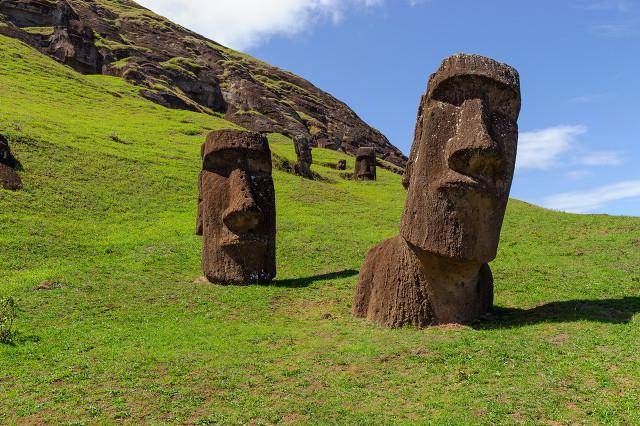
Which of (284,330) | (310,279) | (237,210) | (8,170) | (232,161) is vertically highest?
(232,161)

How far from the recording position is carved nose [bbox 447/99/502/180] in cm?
1004

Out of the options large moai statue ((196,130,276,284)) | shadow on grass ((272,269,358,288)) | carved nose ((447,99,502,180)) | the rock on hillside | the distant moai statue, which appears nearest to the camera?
carved nose ((447,99,502,180))

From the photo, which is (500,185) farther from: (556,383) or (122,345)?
(122,345)

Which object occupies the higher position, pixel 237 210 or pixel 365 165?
pixel 365 165

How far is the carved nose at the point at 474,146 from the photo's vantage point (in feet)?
32.9

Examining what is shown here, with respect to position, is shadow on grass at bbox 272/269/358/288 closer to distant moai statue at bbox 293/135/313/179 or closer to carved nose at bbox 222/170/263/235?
carved nose at bbox 222/170/263/235

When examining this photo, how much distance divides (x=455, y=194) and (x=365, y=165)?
35.4m

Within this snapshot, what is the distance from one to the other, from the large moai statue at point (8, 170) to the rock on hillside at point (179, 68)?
39416mm

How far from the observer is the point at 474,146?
32.9 feet

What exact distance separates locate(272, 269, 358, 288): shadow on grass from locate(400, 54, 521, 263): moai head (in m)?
5.74

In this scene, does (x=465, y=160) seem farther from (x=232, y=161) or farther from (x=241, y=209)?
(x=232, y=161)

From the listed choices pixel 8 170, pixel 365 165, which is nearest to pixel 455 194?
pixel 8 170

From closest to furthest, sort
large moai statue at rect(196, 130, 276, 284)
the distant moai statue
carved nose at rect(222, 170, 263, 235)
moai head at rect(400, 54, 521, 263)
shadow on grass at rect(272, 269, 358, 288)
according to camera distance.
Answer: moai head at rect(400, 54, 521, 263) → carved nose at rect(222, 170, 263, 235) → large moai statue at rect(196, 130, 276, 284) → shadow on grass at rect(272, 269, 358, 288) → the distant moai statue

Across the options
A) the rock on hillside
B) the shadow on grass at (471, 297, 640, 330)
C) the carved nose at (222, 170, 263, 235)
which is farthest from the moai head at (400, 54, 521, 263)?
the rock on hillside
